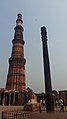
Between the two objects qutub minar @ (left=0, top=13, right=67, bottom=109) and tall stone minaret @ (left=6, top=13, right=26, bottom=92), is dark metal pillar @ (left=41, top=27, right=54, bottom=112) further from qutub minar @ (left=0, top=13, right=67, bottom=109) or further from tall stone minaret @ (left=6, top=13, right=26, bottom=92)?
tall stone minaret @ (left=6, top=13, right=26, bottom=92)

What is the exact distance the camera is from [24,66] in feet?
129

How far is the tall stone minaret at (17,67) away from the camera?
121 ft

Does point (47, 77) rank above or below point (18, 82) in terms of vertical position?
below

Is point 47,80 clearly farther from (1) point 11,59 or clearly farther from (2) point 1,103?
(1) point 11,59

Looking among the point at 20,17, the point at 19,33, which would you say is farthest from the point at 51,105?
the point at 20,17

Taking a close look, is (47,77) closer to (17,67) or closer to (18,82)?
(18,82)

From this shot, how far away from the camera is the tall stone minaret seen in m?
36.9

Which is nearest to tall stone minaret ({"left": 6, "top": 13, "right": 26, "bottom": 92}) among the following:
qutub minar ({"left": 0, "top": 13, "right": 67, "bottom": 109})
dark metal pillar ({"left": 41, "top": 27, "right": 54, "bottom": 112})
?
qutub minar ({"left": 0, "top": 13, "right": 67, "bottom": 109})

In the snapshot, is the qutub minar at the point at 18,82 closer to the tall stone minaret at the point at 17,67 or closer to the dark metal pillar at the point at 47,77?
the tall stone minaret at the point at 17,67

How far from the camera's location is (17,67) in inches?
1496

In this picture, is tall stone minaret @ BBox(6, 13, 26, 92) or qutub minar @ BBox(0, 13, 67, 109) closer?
qutub minar @ BBox(0, 13, 67, 109)

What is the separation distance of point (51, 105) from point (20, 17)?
118ft

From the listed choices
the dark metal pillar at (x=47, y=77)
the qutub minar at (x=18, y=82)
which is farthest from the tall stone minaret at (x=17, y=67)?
the dark metal pillar at (x=47, y=77)

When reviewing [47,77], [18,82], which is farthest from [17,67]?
[47,77]
